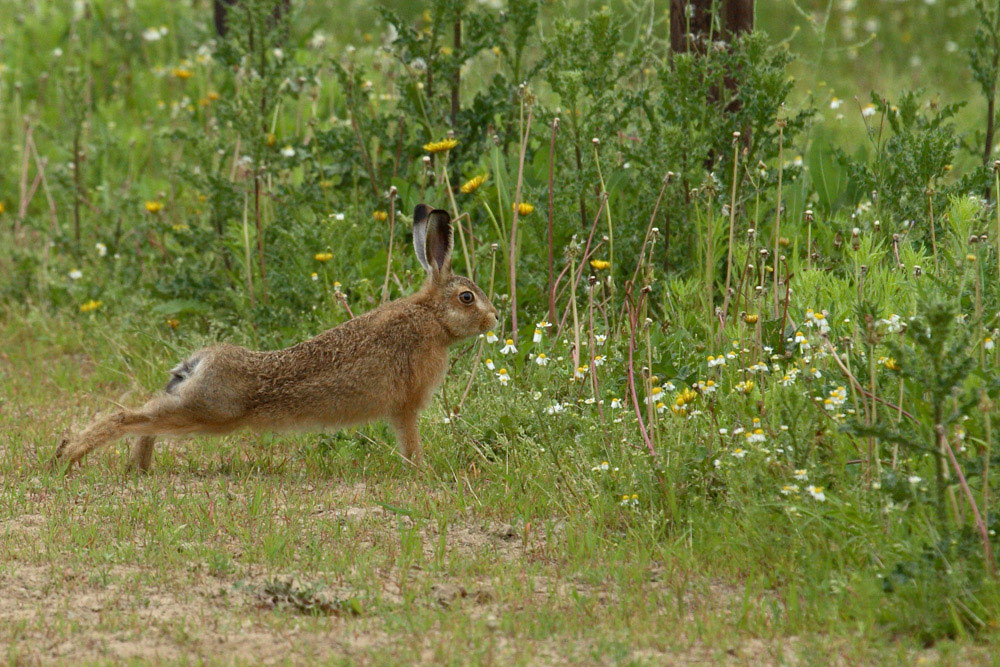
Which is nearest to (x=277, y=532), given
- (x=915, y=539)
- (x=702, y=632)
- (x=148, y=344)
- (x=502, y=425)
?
(x=502, y=425)

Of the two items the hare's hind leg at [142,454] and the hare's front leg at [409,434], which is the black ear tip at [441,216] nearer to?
the hare's front leg at [409,434]

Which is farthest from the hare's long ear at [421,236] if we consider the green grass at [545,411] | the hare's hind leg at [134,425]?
the hare's hind leg at [134,425]

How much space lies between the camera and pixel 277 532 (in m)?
4.86

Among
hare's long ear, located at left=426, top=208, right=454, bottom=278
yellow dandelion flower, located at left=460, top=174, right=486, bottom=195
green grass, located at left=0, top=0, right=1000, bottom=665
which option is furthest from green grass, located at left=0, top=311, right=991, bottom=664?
yellow dandelion flower, located at left=460, top=174, right=486, bottom=195

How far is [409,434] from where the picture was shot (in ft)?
19.0

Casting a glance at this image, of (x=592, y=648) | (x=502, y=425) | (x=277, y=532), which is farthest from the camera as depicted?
(x=502, y=425)

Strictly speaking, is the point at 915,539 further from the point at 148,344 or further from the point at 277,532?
the point at 148,344

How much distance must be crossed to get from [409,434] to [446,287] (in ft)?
2.38

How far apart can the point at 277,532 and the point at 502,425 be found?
1261mm

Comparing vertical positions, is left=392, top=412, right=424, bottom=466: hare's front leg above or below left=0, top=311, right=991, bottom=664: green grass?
above

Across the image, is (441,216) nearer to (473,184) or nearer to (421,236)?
(421,236)

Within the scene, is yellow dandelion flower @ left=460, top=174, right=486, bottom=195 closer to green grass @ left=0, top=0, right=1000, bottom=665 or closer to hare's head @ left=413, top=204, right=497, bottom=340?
green grass @ left=0, top=0, right=1000, bottom=665

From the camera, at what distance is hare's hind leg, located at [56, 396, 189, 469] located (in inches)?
216

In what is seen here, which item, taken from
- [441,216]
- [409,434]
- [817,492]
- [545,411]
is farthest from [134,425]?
[817,492]
